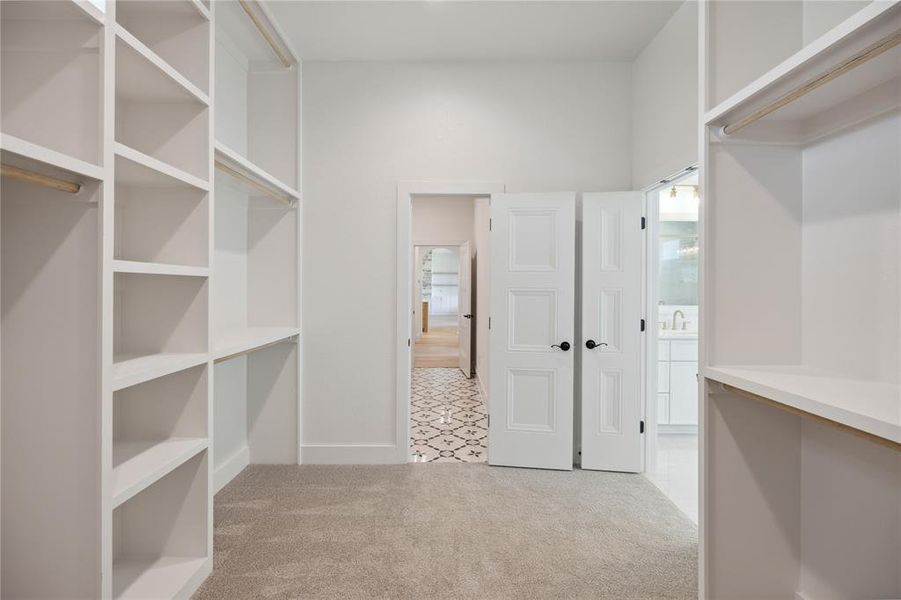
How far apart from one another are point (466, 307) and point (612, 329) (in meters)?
4.09

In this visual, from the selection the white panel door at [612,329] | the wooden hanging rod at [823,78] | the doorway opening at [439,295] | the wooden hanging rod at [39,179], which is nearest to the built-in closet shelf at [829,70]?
the wooden hanging rod at [823,78]

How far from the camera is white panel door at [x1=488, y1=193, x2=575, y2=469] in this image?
10.4 feet

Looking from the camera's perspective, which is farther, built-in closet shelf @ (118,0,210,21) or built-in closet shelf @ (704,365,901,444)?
built-in closet shelf @ (118,0,210,21)

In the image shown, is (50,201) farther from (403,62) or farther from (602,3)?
(602,3)

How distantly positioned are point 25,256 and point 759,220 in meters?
2.44

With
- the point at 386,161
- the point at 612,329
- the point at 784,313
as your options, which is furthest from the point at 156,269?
the point at 612,329

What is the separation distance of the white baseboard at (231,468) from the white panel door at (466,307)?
401 centimetres

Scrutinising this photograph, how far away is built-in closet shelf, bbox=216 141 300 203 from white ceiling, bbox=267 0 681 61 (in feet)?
3.48

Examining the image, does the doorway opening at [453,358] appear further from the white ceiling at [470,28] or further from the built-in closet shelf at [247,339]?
the white ceiling at [470,28]

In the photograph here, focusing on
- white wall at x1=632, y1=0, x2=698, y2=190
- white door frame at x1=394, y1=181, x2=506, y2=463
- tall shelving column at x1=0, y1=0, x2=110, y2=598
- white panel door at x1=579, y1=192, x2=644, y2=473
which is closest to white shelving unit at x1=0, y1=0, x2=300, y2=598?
tall shelving column at x1=0, y1=0, x2=110, y2=598

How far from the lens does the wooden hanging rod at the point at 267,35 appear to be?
245cm

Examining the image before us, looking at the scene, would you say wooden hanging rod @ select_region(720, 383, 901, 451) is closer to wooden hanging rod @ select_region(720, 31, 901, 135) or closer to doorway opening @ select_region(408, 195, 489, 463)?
wooden hanging rod @ select_region(720, 31, 901, 135)

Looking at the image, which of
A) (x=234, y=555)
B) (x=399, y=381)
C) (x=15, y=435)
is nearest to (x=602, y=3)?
(x=399, y=381)

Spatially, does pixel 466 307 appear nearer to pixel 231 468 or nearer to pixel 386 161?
pixel 386 161
